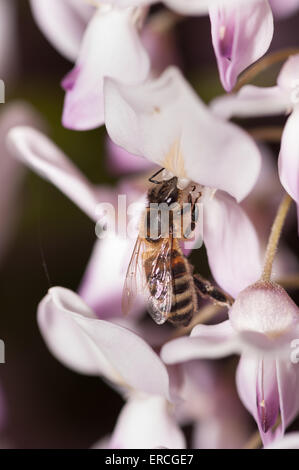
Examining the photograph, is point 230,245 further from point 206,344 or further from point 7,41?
point 7,41

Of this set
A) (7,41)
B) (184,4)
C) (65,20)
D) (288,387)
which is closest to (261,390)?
(288,387)

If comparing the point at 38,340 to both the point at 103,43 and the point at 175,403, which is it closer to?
the point at 175,403

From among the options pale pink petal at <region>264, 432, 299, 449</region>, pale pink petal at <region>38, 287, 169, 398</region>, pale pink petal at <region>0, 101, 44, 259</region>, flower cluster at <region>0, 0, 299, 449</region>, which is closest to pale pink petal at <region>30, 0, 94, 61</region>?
flower cluster at <region>0, 0, 299, 449</region>

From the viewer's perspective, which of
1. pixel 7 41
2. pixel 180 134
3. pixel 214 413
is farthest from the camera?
pixel 7 41

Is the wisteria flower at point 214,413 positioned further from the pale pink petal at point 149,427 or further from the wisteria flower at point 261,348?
the wisteria flower at point 261,348

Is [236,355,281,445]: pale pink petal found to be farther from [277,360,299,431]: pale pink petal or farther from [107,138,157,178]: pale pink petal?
[107,138,157,178]: pale pink petal

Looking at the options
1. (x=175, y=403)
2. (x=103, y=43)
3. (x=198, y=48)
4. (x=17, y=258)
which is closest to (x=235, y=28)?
(x=103, y=43)

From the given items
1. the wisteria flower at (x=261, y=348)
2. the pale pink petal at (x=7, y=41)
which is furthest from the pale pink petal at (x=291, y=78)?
the pale pink petal at (x=7, y=41)
